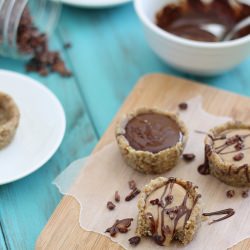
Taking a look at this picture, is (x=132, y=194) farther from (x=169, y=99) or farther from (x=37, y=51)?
(x=37, y=51)

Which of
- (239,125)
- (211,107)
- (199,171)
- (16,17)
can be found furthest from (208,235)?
(16,17)

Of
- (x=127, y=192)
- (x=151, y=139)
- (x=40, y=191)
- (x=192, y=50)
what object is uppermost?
(x=192, y=50)

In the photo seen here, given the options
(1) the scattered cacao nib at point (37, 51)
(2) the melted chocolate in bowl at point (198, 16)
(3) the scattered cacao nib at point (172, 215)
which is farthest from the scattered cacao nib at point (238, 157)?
(1) the scattered cacao nib at point (37, 51)

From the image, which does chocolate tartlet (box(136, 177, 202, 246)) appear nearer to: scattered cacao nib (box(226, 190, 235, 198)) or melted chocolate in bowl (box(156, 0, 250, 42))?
scattered cacao nib (box(226, 190, 235, 198))

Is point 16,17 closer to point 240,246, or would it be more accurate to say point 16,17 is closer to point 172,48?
point 172,48

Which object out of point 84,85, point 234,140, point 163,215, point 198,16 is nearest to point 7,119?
point 84,85

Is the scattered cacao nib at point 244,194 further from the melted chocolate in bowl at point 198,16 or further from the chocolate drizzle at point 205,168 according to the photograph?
the melted chocolate in bowl at point 198,16
